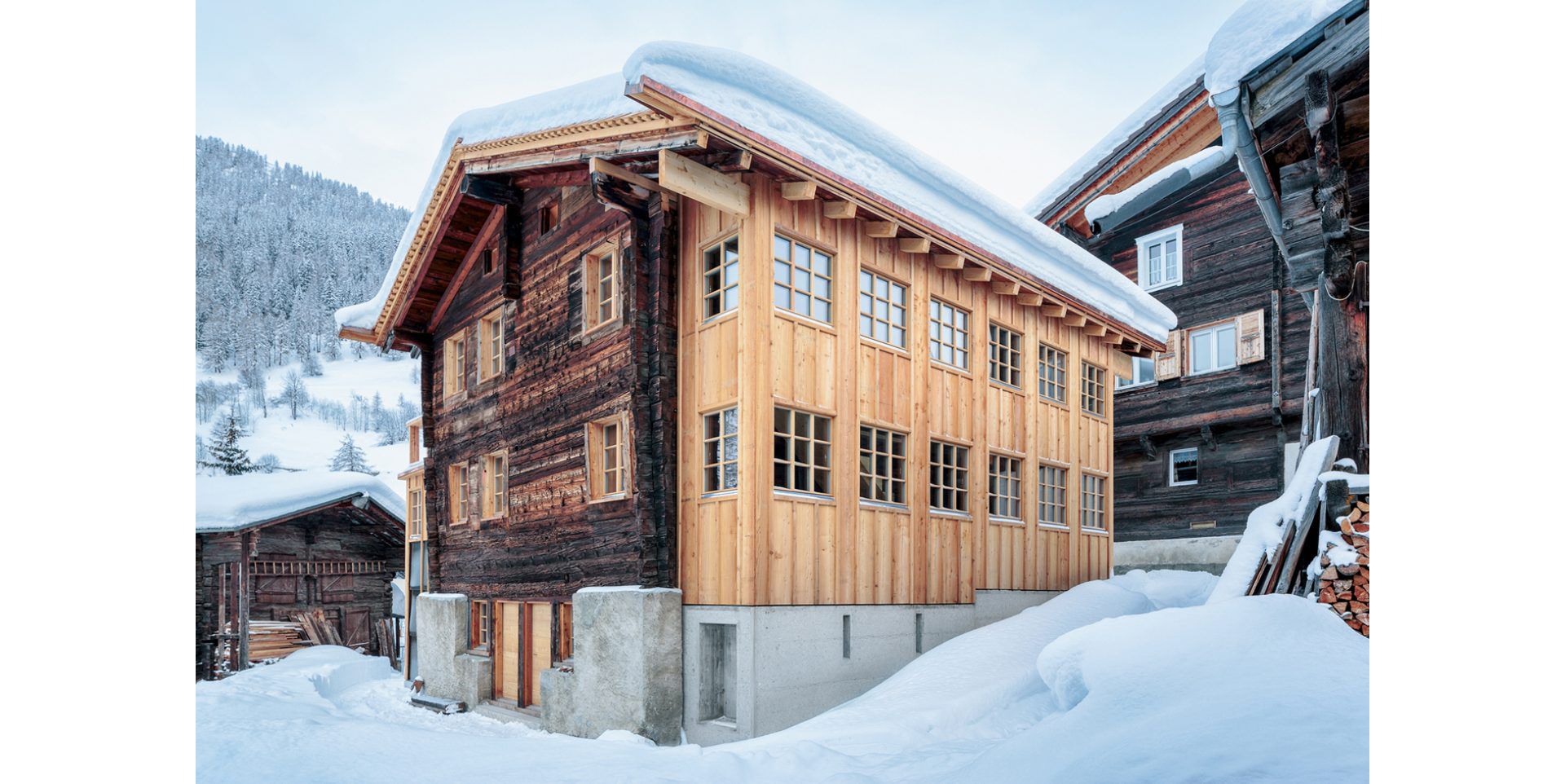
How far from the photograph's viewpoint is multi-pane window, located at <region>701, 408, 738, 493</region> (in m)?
9.39

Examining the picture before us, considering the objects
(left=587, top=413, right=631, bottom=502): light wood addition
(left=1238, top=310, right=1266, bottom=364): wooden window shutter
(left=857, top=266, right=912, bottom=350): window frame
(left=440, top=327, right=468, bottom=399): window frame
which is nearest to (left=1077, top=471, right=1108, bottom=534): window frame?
(left=1238, top=310, right=1266, bottom=364): wooden window shutter

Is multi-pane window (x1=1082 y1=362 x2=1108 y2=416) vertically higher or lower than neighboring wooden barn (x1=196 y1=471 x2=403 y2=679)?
higher

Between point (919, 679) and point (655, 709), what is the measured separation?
247 centimetres

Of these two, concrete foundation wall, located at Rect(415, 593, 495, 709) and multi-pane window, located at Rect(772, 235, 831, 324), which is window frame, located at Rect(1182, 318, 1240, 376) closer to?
multi-pane window, located at Rect(772, 235, 831, 324)

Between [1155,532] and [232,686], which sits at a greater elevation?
[1155,532]

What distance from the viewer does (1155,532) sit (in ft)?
53.1

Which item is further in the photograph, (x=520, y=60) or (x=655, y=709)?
(x=655, y=709)

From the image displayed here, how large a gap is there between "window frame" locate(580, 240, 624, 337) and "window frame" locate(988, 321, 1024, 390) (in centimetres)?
469

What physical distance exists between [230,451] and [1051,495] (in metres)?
11.9

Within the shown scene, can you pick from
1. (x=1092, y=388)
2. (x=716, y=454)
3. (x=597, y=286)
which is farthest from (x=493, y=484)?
(x=1092, y=388)

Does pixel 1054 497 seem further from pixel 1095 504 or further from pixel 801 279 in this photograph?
pixel 801 279

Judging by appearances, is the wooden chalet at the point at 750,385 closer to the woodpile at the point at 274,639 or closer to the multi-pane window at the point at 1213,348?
the multi-pane window at the point at 1213,348
